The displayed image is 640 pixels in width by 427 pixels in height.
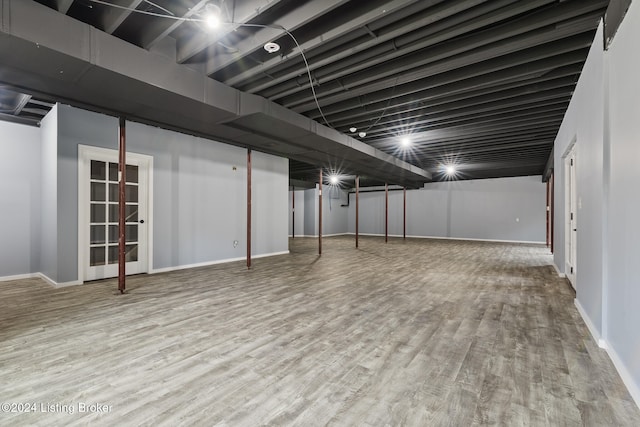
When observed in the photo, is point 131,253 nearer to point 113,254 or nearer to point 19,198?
point 113,254

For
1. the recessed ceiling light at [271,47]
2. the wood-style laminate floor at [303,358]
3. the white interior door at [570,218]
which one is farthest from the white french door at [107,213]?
the white interior door at [570,218]

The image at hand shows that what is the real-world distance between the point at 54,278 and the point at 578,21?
7010 millimetres

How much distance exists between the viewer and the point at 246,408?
5.43 ft

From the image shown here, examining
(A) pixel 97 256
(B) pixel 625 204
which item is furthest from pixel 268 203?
(B) pixel 625 204

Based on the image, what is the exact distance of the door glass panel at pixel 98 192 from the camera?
469 centimetres

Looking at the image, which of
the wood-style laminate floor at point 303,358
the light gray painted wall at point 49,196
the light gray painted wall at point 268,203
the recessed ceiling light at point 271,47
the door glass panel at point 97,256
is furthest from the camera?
the light gray painted wall at point 268,203

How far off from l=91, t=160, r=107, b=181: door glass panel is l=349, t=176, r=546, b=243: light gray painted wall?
12.3m

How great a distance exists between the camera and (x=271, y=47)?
3150 mm

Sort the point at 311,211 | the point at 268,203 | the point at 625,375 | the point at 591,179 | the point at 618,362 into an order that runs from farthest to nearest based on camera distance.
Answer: the point at 311,211 → the point at 268,203 → the point at 591,179 → the point at 618,362 → the point at 625,375

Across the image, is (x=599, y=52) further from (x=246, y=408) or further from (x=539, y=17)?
(x=246, y=408)

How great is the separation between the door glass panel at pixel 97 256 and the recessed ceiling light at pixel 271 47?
409 cm

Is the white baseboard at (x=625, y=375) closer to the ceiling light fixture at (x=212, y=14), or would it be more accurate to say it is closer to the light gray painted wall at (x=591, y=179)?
the light gray painted wall at (x=591, y=179)

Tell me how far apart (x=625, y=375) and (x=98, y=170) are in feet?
21.1

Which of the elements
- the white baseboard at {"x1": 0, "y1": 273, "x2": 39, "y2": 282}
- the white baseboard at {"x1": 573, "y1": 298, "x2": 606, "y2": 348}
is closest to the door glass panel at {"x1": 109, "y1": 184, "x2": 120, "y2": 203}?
the white baseboard at {"x1": 0, "y1": 273, "x2": 39, "y2": 282}
